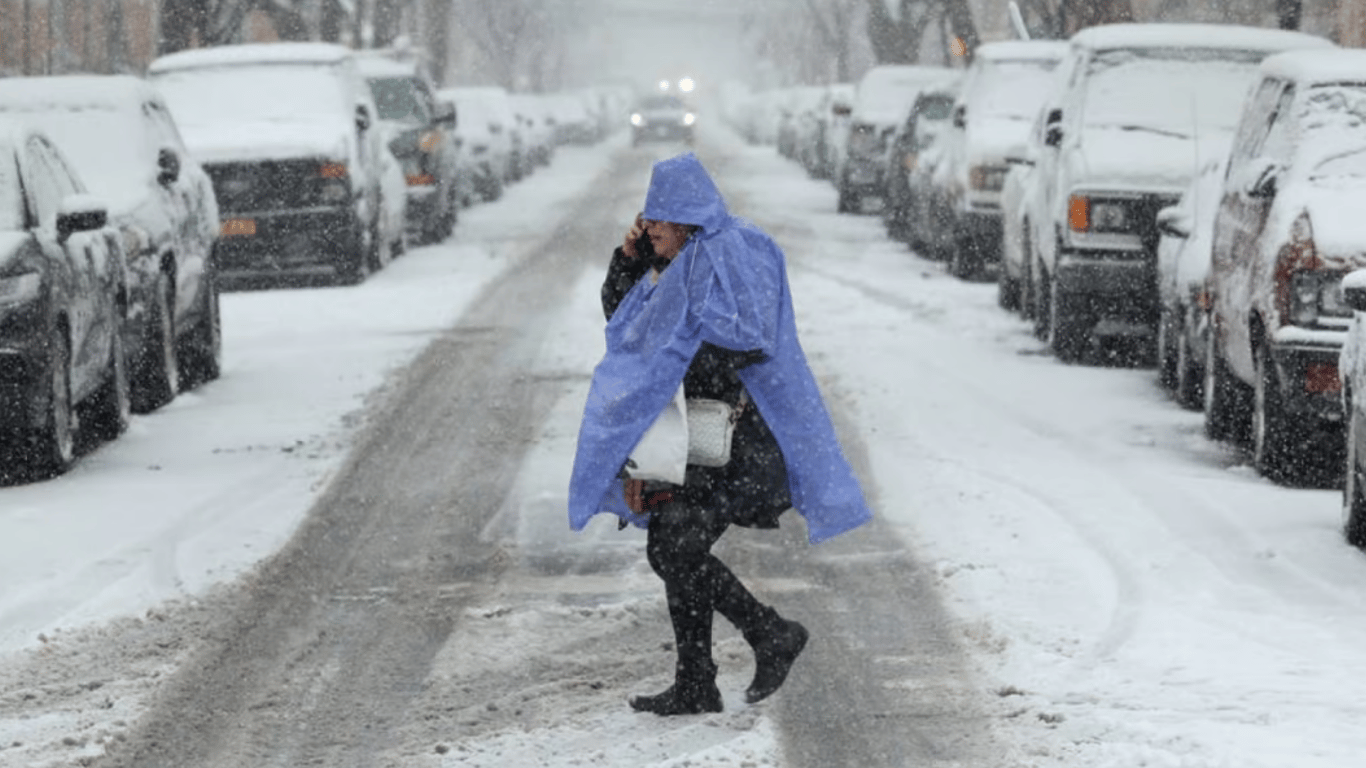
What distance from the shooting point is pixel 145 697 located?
705 centimetres

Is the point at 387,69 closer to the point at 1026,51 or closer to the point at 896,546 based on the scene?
the point at 1026,51

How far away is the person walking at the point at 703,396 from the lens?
6.39 metres

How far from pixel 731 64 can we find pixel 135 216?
17015 centimetres

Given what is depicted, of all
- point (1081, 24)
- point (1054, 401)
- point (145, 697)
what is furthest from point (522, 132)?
point (145, 697)

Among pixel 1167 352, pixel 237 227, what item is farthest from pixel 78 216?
pixel 237 227

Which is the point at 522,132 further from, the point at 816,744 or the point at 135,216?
the point at 816,744

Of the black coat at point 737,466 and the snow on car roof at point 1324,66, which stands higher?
the snow on car roof at point 1324,66

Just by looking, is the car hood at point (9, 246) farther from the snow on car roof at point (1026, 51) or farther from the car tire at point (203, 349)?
the snow on car roof at point (1026, 51)

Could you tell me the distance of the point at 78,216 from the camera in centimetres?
1159

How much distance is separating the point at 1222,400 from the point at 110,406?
17.4 ft

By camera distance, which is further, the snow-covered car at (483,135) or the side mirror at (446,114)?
the snow-covered car at (483,135)

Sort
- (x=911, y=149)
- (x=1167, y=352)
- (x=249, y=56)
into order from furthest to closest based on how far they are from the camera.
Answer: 1. (x=911, y=149)
2. (x=249, y=56)
3. (x=1167, y=352)

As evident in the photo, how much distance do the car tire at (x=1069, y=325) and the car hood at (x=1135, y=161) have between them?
2.24ft

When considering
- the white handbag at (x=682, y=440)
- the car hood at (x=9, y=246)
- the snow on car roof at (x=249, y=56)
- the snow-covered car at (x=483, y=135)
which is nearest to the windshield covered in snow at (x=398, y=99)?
the snow on car roof at (x=249, y=56)
